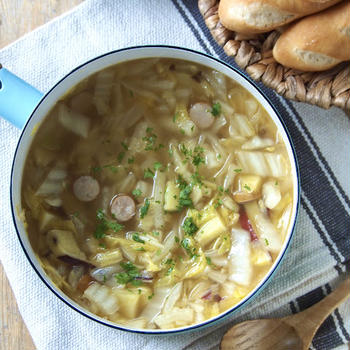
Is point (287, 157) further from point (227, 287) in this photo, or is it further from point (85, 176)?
point (85, 176)

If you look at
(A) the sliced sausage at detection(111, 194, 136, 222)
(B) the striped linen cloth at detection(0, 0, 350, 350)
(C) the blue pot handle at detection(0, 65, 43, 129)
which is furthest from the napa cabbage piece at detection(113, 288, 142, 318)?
(C) the blue pot handle at detection(0, 65, 43, 129)

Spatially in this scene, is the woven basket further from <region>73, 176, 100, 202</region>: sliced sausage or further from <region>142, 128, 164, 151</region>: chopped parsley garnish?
<region>73, 176, 100, 202</region>: sliced sausage

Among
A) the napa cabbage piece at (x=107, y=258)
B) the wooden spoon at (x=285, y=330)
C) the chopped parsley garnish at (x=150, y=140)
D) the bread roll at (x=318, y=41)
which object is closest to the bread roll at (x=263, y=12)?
the bread roll at (x=318, y=41)

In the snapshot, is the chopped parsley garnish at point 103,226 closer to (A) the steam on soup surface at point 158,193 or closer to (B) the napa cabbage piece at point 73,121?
(A) the steam on soup surface at point 158,193

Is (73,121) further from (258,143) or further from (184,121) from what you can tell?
(258,143)

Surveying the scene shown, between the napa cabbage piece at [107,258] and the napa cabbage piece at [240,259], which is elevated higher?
the napa cabbage piece at [107,258]
